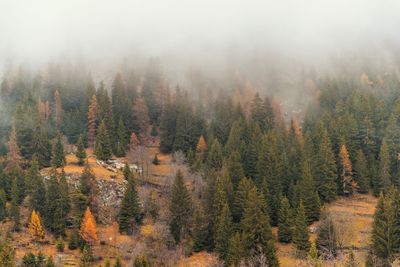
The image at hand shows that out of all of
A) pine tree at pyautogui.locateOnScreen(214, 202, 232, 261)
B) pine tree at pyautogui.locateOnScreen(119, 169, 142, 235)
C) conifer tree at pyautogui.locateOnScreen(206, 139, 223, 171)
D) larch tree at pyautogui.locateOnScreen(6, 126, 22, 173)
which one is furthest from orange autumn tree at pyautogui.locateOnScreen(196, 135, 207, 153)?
larch tree at pyautogui.locateOnScreen(6, 126, 22, 173)

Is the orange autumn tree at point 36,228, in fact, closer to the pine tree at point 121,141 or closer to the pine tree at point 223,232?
the pine tree at point 223,232

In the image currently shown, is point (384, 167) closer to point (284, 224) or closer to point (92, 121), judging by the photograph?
point (284, 224)

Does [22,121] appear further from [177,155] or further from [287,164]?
[287,164]

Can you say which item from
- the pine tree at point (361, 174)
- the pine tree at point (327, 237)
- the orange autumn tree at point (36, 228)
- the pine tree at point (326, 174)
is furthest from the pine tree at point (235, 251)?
the pine tree at point (361, 174)

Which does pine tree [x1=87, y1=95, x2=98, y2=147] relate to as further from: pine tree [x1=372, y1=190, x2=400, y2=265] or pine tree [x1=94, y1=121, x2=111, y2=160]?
pine tree [x1=372, y1=190, x2=400, y2=265]

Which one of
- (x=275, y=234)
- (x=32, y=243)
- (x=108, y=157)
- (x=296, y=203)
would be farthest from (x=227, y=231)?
(x=108, y=157)

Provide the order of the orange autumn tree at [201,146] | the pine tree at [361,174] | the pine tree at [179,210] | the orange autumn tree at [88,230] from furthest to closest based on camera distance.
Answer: the orange autumn tree at [201,146]
the pine tree at [361,174]
the pine tree at [179,210]
the orange autumn tree at [88,230]
